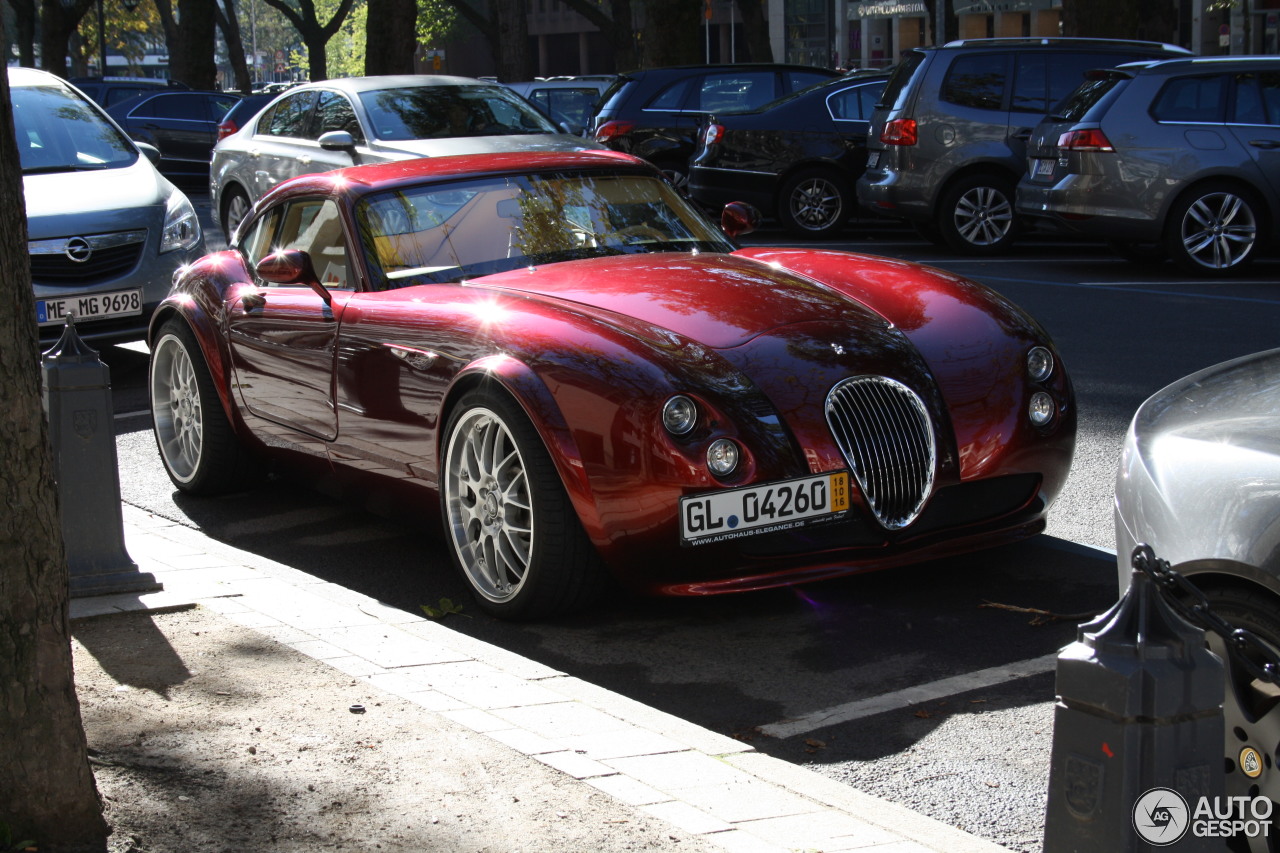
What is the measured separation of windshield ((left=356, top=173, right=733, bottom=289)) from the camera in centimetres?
601

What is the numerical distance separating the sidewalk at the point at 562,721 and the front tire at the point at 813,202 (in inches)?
445

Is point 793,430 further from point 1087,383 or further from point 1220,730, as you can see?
point 1087,383

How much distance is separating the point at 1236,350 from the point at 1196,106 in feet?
14.3

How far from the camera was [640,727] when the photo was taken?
3.80 meters

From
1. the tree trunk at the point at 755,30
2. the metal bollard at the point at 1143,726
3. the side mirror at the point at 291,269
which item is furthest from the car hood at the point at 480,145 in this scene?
the tree trunk at the point at 755,30

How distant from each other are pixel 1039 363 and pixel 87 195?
6.72m

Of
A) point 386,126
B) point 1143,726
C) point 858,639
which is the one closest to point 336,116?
point 386,126

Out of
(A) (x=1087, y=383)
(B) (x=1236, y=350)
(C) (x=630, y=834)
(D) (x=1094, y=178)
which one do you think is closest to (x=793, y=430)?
(C) (x=630, y=834)

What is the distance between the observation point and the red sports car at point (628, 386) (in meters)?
4.75

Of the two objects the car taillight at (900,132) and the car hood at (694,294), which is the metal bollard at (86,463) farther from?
the car taillight at (900,132)

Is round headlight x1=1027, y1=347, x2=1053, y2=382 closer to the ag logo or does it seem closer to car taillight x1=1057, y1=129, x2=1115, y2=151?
the ag logo

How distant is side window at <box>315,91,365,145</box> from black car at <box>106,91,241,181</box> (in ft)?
48.3

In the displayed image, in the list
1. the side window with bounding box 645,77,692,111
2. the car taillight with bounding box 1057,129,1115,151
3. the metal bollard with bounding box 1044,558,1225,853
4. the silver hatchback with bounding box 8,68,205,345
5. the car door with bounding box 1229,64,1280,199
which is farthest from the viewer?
the side window with bounding box 645,77,692,111

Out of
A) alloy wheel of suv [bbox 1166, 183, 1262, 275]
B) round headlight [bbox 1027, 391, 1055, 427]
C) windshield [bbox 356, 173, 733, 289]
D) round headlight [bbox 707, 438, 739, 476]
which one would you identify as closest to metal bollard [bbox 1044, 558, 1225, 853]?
round headlight [bbox 707, 438, 739, 476]
